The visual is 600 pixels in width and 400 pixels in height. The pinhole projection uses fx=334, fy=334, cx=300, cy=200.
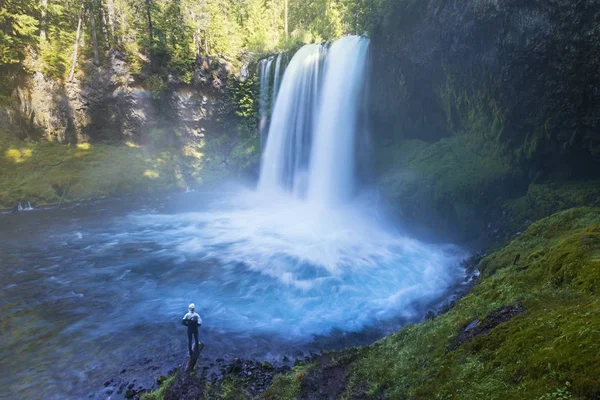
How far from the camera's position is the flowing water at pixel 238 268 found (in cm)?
1038

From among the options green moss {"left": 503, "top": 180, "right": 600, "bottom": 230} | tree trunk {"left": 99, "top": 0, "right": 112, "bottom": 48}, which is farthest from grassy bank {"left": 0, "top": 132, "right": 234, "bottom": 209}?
green moss {"left": 503, "top": 180, "right": 600, "bottom": 230}

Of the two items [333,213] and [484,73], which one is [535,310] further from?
[333,213]

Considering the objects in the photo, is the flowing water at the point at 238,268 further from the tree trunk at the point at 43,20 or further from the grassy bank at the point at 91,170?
the tree trunk at the point at 43,20

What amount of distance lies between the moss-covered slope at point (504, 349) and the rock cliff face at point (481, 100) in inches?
339

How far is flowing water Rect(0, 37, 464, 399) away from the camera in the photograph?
408 inches

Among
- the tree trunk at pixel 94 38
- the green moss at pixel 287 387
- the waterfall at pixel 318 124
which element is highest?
the tree trunk at pixel 94 38

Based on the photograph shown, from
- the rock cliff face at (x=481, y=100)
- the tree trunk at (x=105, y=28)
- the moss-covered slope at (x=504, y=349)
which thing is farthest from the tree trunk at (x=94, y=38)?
the moss-covered slope at (x=504, y=349)

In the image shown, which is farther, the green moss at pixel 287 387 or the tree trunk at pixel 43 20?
→ the tree trunk at pixel 43 20

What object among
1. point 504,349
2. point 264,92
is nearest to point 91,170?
point 264,92

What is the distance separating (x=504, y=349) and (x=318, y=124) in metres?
23.0

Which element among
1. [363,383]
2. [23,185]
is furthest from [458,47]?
[23,185]

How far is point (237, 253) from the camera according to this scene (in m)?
18.0

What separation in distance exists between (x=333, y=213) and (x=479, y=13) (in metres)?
14.1

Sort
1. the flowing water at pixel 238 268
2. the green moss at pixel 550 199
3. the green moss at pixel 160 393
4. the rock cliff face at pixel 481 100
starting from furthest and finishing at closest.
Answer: the green moss at pixel 550 199
the rock cliff face at pixel 481 100
the flowing water at pixel 238 268
the green moss at pixel 160 393
